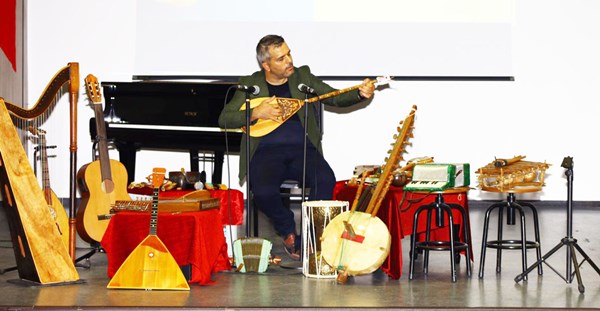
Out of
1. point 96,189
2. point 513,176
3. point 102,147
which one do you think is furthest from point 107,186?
point 513,176

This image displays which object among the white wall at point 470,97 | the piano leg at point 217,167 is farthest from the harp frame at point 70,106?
the white wall at point 470,97

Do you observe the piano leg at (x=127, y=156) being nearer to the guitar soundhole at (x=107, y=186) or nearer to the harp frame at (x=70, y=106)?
the guitar soundhole at (x=107, y=186)

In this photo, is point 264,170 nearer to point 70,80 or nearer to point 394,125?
point 70,80

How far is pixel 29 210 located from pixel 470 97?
210 inches

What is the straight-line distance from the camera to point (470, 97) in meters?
8.66

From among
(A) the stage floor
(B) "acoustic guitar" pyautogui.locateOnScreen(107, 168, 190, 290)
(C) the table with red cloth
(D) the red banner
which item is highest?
(D) the red banner

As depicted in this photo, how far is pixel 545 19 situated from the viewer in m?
8.59

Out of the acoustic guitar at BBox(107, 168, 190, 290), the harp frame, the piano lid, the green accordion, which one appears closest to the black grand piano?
the piano lid

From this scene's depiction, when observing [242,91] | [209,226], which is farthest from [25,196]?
[242,91]

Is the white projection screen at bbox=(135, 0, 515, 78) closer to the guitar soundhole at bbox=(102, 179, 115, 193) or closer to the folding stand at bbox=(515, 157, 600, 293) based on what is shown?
the guitar soundhole at bbox=(102, 179, 115, 193)

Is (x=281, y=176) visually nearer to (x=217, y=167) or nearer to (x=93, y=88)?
(x=93, y=88)

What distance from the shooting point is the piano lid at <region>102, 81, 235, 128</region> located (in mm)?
6508

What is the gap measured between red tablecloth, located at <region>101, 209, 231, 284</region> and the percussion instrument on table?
1.38 m

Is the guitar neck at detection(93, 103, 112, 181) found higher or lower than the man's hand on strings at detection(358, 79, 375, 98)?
lower
